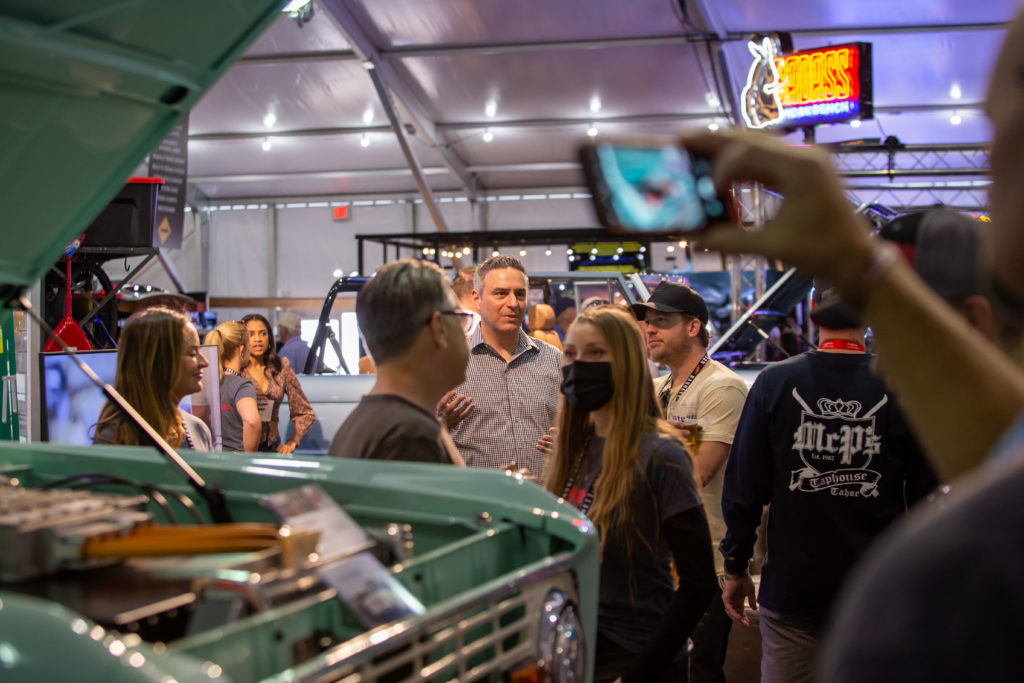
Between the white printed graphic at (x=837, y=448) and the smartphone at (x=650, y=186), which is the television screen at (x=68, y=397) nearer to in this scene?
the white printed graphic at (x=837, y=448)

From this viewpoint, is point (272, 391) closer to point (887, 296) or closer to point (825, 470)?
point (825, 470)

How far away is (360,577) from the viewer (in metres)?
1.27

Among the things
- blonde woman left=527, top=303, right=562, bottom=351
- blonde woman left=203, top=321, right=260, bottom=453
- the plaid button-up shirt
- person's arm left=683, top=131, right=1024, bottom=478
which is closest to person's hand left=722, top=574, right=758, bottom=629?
the plaid button-up shirt

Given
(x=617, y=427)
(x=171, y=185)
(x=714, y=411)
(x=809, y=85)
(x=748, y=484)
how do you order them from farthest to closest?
(x=809, y=85) < (x=171, y=185) < (x=714, y=411) < (x=748, y=484) < (x=617, y=427)

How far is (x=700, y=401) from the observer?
3.98m

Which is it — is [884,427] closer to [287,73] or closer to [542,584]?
[542,584]

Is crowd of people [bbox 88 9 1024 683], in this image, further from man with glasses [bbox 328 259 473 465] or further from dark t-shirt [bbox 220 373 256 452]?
dark t-shirt [bbox 220 373 256 452]

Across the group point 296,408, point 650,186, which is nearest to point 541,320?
point 296,408

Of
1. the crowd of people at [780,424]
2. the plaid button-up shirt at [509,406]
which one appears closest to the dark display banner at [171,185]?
the crowd of people at [780,424]

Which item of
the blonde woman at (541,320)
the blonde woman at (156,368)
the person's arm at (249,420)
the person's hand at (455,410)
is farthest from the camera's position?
the blonde woman at (541,320)

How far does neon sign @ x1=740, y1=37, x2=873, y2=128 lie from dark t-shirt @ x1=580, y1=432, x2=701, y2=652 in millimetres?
12102

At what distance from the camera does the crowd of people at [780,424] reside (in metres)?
0.64

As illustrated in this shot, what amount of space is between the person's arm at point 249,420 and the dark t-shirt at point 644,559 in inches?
155

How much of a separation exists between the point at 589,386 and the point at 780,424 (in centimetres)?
79
